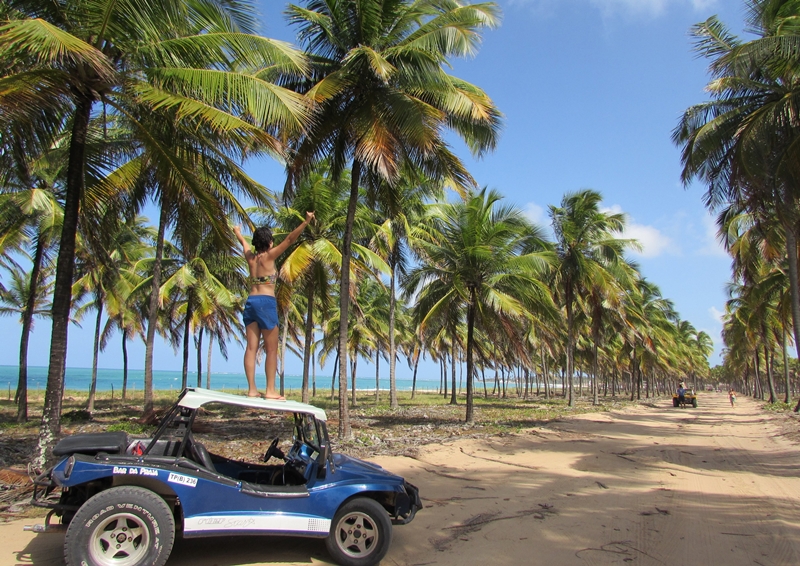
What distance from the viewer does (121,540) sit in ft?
13.3

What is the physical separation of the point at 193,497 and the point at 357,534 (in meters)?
1.54

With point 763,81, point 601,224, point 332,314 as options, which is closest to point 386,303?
point 332,314

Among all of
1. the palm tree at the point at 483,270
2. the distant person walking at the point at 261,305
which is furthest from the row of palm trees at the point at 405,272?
the distant person walking at the point at 261,305

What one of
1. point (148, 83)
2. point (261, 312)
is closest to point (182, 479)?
point (261, 312)

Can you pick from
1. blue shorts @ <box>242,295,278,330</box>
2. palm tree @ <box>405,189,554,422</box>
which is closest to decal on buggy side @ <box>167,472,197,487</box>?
blue shorts @ <box>242,295,278,330</box>

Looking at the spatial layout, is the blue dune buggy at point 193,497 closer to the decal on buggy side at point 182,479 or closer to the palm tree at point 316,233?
the decal on buggy side at point 182,479

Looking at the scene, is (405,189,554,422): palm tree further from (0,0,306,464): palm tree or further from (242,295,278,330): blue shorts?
(242,295,278,330): blue shorts

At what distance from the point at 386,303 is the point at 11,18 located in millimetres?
33433

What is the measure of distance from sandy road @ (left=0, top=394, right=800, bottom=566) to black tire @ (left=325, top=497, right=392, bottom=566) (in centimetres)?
28

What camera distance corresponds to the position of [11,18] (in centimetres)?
805

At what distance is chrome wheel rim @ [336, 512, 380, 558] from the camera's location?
4785mm

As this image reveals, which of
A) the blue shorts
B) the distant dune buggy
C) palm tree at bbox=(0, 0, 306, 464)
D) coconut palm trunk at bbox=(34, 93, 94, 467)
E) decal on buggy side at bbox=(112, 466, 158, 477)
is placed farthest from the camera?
the distant dune buggy

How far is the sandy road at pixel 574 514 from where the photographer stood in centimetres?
504

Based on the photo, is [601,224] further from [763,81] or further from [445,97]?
[445,97]
